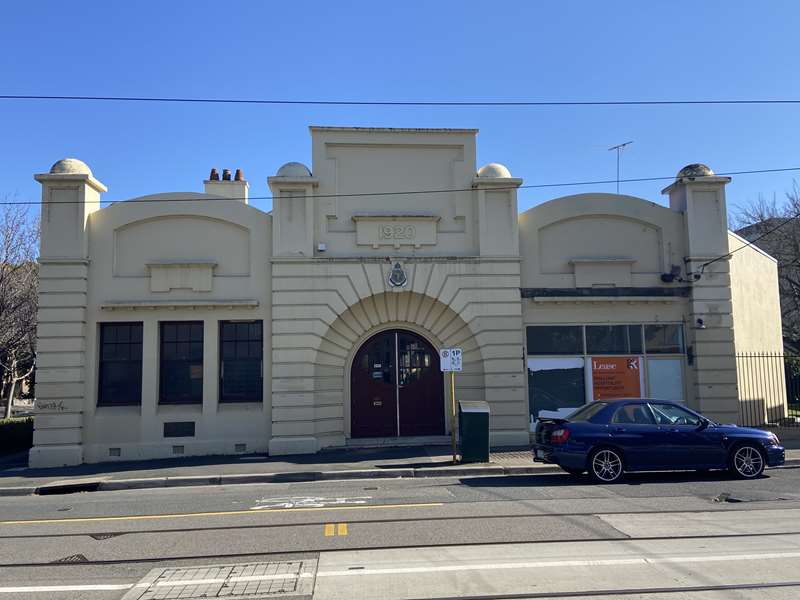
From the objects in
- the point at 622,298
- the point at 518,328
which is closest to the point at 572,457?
the point at 518,328

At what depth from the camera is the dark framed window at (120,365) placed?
635 inches

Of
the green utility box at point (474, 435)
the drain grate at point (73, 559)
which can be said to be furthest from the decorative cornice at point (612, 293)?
the drain grate at point (73, 559)

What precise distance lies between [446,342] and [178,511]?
8.60m

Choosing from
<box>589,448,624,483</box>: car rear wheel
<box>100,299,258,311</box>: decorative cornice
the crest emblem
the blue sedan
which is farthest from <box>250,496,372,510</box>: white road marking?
the crest emblem

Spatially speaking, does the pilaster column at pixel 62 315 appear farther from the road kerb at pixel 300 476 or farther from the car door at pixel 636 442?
the car door at pixel 636 442

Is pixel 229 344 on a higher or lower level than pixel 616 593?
higher

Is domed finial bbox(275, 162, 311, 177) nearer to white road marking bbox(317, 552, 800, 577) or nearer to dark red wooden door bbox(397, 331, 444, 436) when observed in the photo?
dark red wooden door bbox(397, 331, 444, 436)

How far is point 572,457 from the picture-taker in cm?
1145

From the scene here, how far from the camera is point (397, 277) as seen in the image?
16484 mm

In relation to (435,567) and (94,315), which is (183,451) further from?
(435,567)

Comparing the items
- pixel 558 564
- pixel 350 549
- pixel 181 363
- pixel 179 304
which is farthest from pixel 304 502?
pixel 179 304

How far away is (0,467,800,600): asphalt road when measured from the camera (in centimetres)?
590

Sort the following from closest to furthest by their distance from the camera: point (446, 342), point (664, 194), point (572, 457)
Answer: point (572, 457) → point (446, 342) → point (664, 194)

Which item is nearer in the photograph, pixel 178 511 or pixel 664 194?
pixel 178 511
